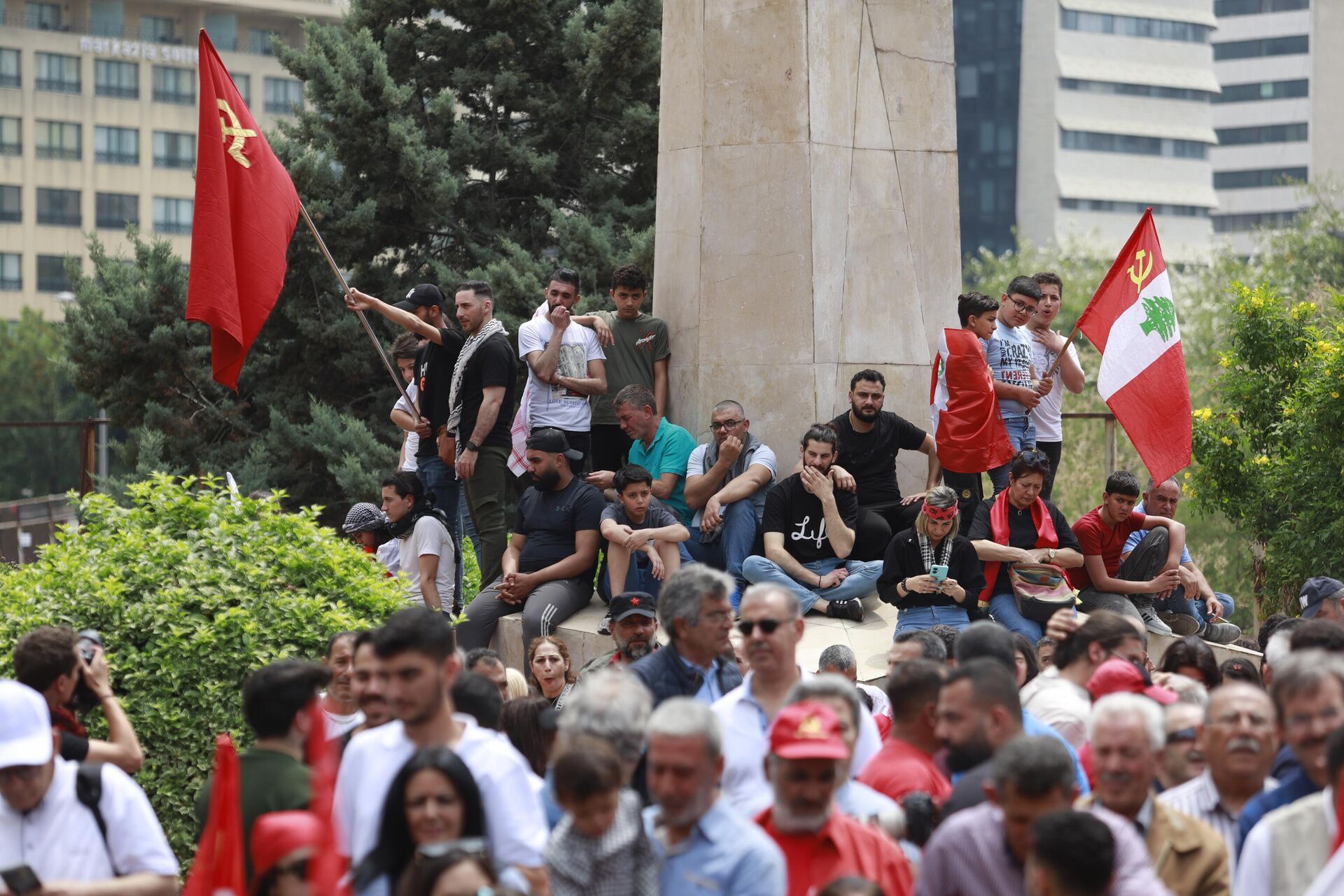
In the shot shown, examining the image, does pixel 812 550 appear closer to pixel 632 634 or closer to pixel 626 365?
pixel 626 365

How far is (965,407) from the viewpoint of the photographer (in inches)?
431

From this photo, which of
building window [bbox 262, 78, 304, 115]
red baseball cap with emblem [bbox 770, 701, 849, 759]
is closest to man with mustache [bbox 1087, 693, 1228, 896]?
red baseball cap with emblem [bbox 770, 701, 849, 759]

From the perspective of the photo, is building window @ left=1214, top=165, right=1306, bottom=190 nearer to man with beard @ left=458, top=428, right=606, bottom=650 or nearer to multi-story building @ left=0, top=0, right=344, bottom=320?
multi-story building @ left=0, top=0, right=344, bottom=320

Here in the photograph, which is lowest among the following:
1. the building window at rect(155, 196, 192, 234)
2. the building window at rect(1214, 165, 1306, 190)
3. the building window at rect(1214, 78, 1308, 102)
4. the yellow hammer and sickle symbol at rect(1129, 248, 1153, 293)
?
the yellow hammer and sickle symbol at rect(1129, 248, 1153, 293)

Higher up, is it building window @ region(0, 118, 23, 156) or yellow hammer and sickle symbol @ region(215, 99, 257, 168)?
building window @ region(0, 118, 23, 156)

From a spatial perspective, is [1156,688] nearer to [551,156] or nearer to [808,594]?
[808,594]

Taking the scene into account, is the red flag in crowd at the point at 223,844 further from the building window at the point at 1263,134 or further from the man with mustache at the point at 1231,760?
the building window at the point at 1263,134

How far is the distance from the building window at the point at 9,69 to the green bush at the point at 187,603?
72.9m

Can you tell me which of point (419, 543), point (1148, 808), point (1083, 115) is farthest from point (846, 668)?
point (1083, 115)

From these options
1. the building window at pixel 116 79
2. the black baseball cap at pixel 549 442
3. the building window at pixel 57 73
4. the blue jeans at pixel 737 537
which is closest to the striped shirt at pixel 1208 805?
the blue jeans at pixel 737 537

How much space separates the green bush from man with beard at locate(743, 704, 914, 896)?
407 centimetres

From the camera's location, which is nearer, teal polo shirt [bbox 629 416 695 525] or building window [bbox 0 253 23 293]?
teal polo shirt [bbox 629 416 695 525]

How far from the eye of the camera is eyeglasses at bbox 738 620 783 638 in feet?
19.2

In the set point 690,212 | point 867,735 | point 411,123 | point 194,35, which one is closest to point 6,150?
point 194,35
